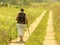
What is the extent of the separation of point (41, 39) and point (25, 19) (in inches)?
79.4

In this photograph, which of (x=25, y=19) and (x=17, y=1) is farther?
(x=17, y=1)

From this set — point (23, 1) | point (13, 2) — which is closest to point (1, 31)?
point (13, 2)

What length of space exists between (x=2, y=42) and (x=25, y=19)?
1.82 m

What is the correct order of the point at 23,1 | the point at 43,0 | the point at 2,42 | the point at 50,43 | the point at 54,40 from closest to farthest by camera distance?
the point at 2,42
the point at 50,43
the point at 54,40
the point at 23,1
the point at 43,0

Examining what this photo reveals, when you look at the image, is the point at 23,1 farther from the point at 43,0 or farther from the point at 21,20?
the point at 21,20

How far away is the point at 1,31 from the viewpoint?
16.6 meters

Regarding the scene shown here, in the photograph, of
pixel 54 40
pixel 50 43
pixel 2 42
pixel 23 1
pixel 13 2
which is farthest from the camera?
pixel 23 1

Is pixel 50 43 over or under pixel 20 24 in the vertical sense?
under

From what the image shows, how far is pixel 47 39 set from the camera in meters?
16.7

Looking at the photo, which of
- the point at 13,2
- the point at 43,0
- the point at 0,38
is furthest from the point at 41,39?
the point at 43,0

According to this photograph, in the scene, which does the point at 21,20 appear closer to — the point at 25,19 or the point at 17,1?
the point at 25,19

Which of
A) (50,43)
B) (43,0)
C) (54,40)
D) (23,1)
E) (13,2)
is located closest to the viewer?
(50,43)

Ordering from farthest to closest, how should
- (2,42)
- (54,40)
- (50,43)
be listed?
1. (54,40)
2. (50,43)
3. (2,42)

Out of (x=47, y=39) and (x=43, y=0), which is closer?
(x=47, y=39)
